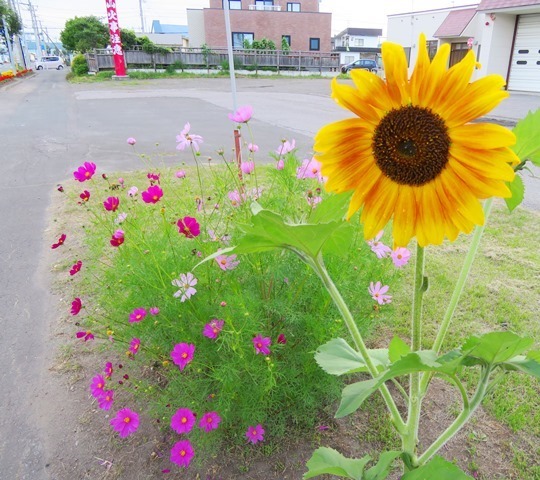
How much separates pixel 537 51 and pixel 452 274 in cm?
2095

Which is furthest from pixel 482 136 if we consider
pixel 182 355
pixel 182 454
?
pixel 182 454

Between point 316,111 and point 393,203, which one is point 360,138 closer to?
point 393,203

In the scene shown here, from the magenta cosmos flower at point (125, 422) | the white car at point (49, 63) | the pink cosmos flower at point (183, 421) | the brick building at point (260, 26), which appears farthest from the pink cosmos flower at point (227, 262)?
the white car at point (49, 63)

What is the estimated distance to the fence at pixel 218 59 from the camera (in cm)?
3641

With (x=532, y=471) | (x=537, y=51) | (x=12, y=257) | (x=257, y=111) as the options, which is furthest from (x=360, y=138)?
(x=537, y=51)

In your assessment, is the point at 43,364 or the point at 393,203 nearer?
the point at 393,203

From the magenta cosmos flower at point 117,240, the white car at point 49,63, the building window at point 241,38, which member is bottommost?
the magenta cosmos flower at point 117,240

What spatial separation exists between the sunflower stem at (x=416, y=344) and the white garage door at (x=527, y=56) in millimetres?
22789

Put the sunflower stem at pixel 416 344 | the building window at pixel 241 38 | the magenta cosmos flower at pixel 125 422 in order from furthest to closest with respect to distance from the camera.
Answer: the building window at pixel 241 38
the magenta cosmos flower at pixel 125 422
the sunflower stem at pixel 416 344

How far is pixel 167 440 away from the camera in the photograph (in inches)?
85.4

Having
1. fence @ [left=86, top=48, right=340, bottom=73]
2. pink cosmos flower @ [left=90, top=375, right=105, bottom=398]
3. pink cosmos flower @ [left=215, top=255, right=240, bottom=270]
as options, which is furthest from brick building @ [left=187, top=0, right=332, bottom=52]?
pink cosmos flower @ [left=90, top=375, right=105, bottom=398]

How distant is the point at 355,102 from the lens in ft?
2.56

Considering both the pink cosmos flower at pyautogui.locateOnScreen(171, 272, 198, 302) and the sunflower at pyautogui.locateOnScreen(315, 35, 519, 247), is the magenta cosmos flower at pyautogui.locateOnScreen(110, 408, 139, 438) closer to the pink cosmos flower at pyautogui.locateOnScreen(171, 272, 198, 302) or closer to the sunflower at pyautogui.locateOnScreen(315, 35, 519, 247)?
the pink cosmos flower at pyautogui.locateOnScreen(171, 272, 198, 302)

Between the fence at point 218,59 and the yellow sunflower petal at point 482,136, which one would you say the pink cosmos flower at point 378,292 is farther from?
the fence at point 218,59
